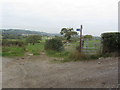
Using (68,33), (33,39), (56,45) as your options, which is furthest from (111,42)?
(68,33)

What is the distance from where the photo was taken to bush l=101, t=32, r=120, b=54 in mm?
8250

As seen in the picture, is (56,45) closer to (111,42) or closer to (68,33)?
(111,42)

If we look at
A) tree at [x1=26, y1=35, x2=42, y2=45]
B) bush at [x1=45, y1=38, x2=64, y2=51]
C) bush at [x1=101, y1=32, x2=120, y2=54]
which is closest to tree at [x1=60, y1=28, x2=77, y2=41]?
tree at [x1=26, y1=35, x2=42, y2=45]

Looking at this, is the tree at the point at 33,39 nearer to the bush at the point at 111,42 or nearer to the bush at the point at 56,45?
the bush at the point at 56,45

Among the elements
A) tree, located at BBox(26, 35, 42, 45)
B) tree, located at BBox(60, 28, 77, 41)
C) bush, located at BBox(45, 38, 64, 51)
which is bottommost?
bush, located at BBox(45, 38, 64, 51)

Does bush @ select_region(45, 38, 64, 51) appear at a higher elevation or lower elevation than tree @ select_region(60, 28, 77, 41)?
lower

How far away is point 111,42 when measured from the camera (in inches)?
329

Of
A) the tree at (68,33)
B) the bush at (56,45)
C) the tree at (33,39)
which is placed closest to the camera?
the bush at (56,45)

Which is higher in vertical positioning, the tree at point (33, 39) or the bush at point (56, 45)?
the tree at point (33, 39)

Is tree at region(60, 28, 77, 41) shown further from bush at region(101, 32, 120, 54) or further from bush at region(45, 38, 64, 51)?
bush at region(101, 32, 120, 54)

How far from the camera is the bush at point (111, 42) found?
825 cm

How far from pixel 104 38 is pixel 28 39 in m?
14.6

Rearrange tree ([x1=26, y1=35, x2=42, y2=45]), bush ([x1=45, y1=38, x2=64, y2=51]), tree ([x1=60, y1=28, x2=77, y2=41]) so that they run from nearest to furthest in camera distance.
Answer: bush ([x1=45, y1=38, x2=64, y2=51])
tree ([x1=26, y1=35, x2=42, y2=45])
tree ([x1=60, y1=28, x2=77, y2=41])

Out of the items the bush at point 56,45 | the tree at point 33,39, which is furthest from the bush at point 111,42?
the tree at point 33,39
